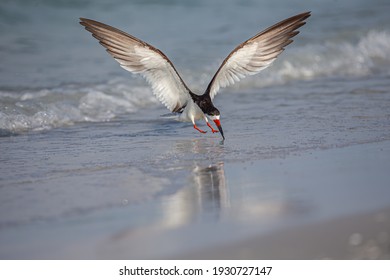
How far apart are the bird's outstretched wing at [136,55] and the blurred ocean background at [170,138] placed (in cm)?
57

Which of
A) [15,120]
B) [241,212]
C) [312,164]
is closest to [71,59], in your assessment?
[15,120]

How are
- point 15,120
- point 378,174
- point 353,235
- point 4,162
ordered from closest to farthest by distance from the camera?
point 353,235, point 378,174, point 4,162, point 15,120

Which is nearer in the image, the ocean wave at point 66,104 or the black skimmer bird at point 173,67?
the black skimmer bird at point 173,67

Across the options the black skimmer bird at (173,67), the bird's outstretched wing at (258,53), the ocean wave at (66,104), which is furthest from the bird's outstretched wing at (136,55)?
the ocean wave at (66,104)

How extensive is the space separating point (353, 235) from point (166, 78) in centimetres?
382

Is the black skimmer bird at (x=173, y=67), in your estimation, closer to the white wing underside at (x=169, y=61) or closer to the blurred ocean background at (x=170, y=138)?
the white wing underside at (x=169, y=61)

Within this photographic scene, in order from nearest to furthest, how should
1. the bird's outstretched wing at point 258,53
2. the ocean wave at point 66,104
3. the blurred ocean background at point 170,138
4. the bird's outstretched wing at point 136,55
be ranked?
the blurred ocean background at point 170,138 < the bird's outstretched wing at point 136,55 < the bird's outstretched wing at point 258,53 < the ocean wave at point 66,104

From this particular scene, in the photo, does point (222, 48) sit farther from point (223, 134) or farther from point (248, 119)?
point (223, 134)

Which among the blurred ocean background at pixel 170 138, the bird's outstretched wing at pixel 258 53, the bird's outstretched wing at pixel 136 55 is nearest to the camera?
the blurred ocean background at pixel 170 138

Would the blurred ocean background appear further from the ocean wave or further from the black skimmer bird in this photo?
the black skimmer bird

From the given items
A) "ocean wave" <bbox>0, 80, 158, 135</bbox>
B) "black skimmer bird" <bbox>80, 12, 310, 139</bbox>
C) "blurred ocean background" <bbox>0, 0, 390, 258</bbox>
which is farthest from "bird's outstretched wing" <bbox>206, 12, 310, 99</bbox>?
"ocean wave" <bbox>0, 80, 158, 135</bbox>

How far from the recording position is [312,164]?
17.8ft

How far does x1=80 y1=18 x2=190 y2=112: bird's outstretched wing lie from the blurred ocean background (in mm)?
565

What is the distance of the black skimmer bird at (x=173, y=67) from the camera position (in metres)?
6.88
